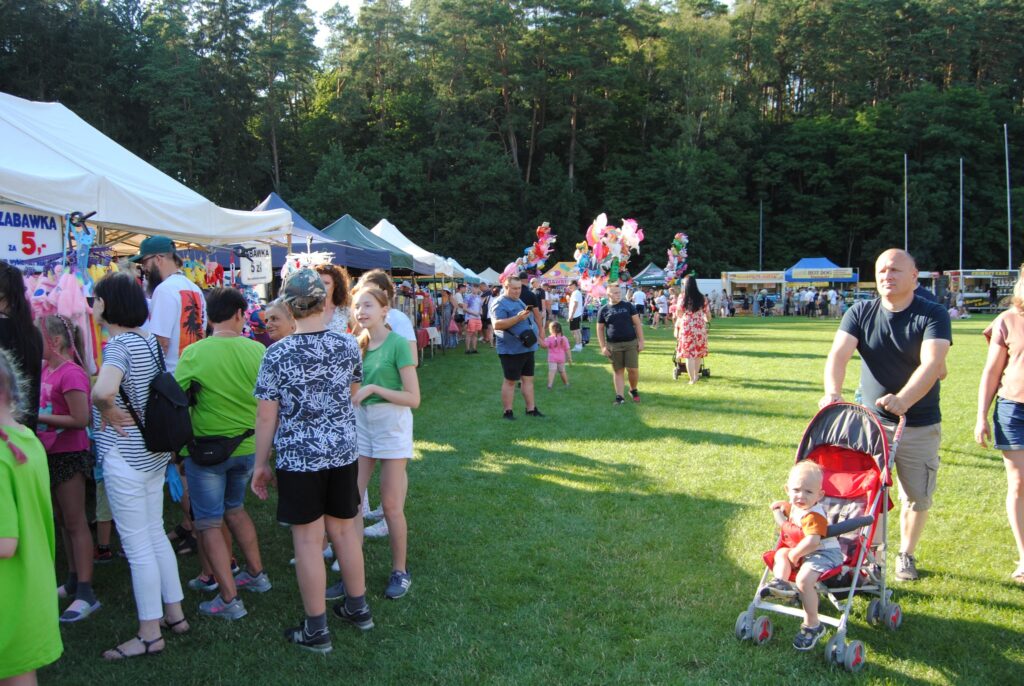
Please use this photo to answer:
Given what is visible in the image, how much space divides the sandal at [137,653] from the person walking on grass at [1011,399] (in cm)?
445

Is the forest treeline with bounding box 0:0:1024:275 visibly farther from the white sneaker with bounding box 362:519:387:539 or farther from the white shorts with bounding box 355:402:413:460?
the white shorts with bounding box 355:402:413:460

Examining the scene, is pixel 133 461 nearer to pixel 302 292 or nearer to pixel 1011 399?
pixel 302 292

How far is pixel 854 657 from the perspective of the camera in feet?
10.0

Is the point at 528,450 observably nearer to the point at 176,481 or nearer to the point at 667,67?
the point at 176,481

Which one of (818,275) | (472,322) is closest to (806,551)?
(472,322)

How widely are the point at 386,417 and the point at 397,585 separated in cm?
95

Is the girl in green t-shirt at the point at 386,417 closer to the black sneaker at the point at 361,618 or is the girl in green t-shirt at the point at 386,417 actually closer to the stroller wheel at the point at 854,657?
the black sneaker at the point at 361,618

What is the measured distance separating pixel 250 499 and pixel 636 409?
5368 mm

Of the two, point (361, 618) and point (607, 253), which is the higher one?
point (607, 253)

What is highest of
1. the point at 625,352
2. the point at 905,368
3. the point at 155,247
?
the point at 155,247

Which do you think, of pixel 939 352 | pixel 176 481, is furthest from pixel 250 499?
pixel 939 352

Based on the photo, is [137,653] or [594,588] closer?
[137,653]

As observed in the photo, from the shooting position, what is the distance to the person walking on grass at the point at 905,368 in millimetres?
3625

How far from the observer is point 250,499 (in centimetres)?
569
